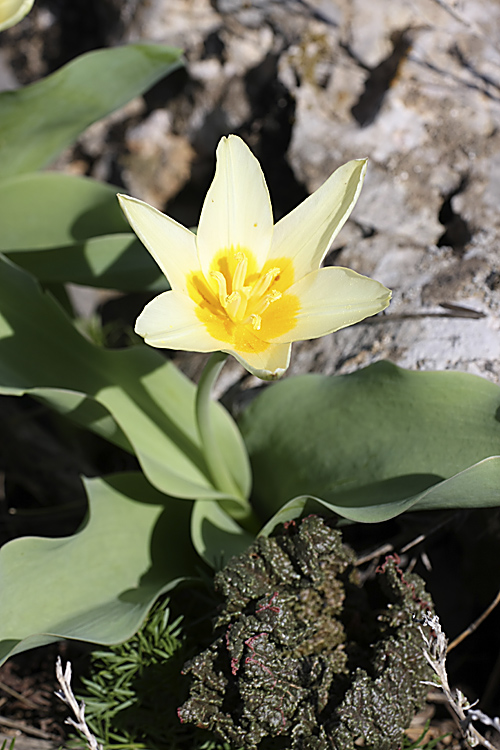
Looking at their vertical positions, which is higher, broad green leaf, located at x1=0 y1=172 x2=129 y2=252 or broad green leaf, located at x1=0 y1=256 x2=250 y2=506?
broad green leaf, located at x1=0 y1=172 x2=129 y2=252

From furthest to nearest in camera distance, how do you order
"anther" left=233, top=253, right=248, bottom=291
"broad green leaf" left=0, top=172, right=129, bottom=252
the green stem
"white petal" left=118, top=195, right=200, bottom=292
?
1. "broad green leaf" left=0, top=172, right=129, bottom=252
2. the green stem
3. "anther" left=233, top=253, right=248, bottom=291
4. "white petal" left=118, top=195, right=200, bottom=292

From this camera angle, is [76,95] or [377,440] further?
[76,95]

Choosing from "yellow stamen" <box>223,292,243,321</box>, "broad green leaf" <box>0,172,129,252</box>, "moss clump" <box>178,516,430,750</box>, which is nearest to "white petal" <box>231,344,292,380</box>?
"yellow stamen" <box>223,292,243,321</box>

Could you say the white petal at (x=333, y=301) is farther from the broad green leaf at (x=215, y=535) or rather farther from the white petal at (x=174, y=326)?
the broad green leaf at (x=215, y=535)

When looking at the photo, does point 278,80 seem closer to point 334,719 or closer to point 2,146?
point 2,146

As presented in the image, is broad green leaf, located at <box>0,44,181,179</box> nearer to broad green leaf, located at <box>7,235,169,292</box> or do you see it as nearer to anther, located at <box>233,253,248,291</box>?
broad green leaf, located at <box>7,235,169,292</box>

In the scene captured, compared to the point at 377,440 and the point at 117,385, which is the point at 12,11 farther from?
the point at 377,440

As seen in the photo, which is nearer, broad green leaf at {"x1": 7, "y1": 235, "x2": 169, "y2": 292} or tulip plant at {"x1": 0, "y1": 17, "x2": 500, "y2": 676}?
tulip plant at {"x1": 0, "y1": 17, "x2": 500, "y2": 676}

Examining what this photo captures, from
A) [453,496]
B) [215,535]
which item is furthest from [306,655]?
[453,496]
